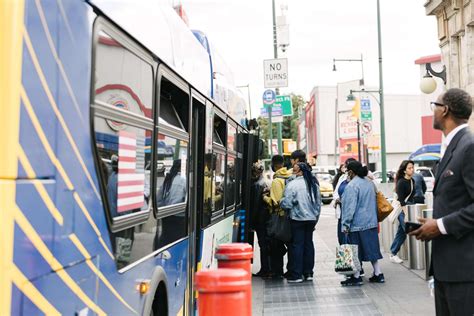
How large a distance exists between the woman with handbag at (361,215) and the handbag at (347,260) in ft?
0.67

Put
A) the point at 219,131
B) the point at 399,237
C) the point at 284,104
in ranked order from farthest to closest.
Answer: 1. the point at 284,104
2. the point at 399,237
3. the point at 219,131

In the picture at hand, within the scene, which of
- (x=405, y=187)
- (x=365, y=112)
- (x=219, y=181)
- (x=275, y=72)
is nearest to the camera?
(x=219, y=181)

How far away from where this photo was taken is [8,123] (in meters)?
2.13

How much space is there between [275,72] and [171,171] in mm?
17085

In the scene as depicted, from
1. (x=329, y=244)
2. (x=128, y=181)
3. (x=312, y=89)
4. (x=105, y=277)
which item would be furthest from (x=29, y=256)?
(x=312, y=89)

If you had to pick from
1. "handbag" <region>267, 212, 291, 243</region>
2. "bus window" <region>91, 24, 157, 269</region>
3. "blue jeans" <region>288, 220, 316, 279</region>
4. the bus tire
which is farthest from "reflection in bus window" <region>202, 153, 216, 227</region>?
"blue jeans" <region>288, 220, 316, 279</region>

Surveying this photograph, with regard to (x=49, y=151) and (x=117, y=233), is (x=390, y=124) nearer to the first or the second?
(x=117, y=233)

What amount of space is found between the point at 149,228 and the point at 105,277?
945 millimetres

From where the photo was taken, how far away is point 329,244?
1617 cm

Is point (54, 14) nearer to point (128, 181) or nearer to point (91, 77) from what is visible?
point (91, 77)

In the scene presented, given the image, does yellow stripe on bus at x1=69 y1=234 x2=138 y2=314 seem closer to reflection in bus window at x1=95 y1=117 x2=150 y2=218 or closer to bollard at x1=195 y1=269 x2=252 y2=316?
reflection in bus window at x1=95 y1=117 x2=150 y2=218

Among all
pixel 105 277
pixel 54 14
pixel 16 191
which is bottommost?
pixel 105 277

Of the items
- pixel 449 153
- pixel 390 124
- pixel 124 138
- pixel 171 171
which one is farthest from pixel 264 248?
pixel 390 124

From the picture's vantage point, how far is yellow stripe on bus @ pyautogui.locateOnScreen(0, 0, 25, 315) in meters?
2.07
